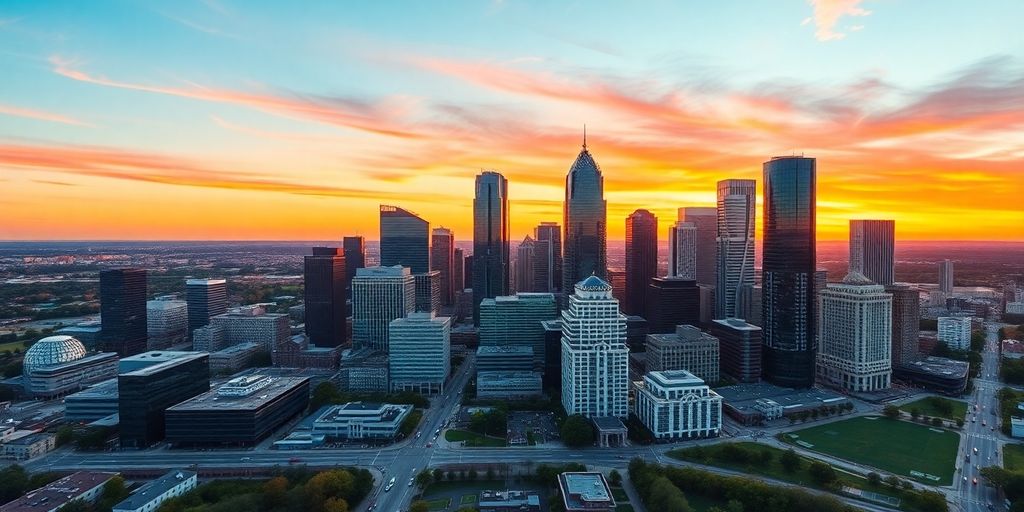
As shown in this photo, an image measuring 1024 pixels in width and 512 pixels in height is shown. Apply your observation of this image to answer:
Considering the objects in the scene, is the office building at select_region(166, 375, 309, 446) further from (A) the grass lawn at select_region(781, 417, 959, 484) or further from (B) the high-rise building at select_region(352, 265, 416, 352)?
(A) the grass lawn at select_region(781, 417, 959, 484)

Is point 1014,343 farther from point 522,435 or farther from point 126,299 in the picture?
point 126,299

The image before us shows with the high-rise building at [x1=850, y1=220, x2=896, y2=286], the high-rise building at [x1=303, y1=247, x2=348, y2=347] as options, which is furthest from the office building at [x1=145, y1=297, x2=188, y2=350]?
the high-rise building at [x1=850, y1=220, x2=896, y2=286]

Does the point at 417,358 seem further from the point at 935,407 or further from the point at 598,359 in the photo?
the point at 935,407

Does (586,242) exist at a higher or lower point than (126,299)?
higher

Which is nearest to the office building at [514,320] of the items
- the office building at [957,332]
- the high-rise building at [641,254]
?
the high-rise building at [641,254]

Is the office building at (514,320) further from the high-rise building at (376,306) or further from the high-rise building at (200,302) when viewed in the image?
the high-rise building at (200,302)

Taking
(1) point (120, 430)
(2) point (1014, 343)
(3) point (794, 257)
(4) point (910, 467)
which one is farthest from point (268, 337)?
(2) point (1014, 343)
